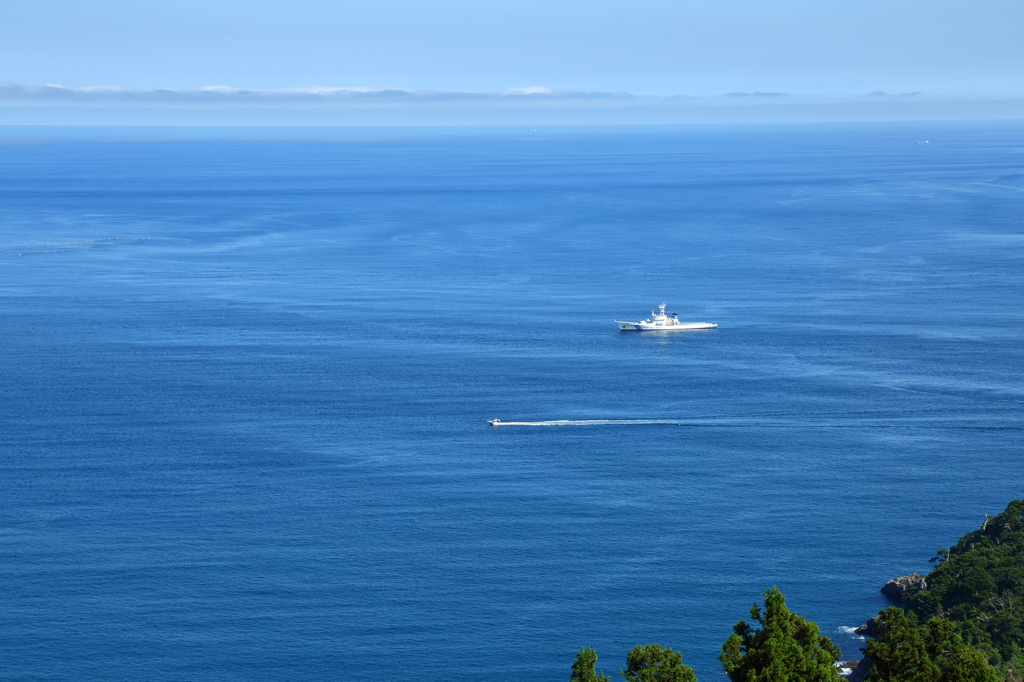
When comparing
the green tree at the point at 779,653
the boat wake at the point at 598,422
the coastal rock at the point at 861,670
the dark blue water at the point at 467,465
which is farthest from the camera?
the boat wake at the point at 598,422

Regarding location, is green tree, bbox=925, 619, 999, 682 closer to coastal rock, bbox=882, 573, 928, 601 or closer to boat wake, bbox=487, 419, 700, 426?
coastal rock, bbox=882, 573, 928, 601

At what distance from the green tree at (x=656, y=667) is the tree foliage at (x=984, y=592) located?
24.0m

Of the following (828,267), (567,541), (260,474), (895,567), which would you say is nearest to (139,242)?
(828,267)

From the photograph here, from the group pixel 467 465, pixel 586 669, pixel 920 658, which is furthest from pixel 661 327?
pixel 586 669

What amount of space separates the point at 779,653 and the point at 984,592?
1204 inches

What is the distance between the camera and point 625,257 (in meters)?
172

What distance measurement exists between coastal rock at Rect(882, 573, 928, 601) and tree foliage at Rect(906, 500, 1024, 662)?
76 centimetres

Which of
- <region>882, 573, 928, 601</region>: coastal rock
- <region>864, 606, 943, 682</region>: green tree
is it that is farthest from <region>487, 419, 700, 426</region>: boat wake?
<region>864, 606, 943, 682</region>: green tree

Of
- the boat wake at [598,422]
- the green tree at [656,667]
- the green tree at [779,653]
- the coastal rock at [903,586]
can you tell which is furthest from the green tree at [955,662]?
the boat wake at [598,422]

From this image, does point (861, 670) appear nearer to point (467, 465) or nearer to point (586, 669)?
point (586, 669)

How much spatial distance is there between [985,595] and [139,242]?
515 feet

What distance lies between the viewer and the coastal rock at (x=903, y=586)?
6562 cm

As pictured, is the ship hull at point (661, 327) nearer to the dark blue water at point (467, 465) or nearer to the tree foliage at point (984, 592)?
the dark blue water at point (467, 465)

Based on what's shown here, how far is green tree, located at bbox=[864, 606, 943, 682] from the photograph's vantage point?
37375mm
